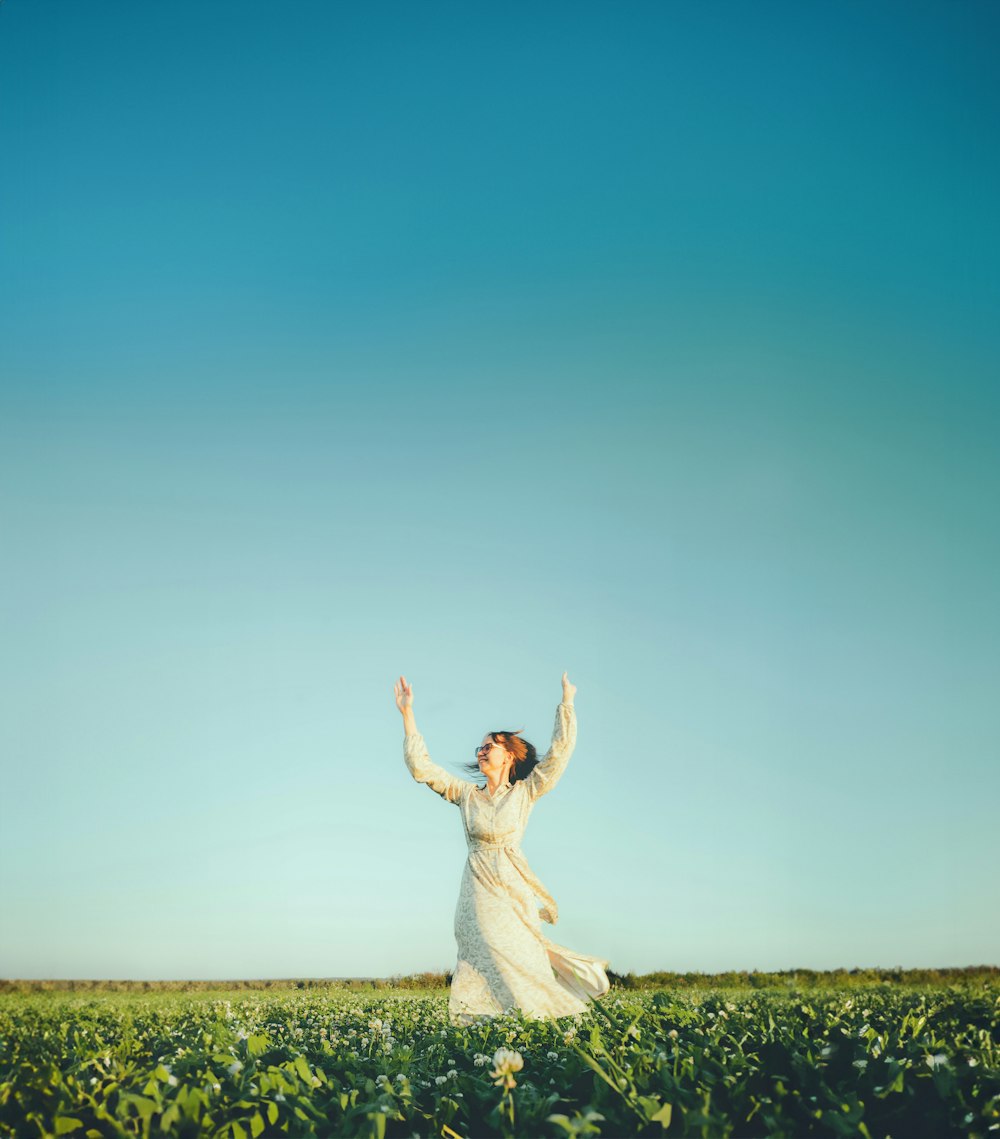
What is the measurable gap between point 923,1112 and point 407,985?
64.6 ft

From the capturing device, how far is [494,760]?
36.2 ft

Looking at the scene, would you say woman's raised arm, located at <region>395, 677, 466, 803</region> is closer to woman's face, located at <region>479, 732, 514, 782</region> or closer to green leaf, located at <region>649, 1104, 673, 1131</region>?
woman's face, located at <region>479, 732, 514, 782</region>

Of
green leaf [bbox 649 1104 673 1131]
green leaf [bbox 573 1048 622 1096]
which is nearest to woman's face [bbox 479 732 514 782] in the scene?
green leaf [bbox 573 1048 622 1096]

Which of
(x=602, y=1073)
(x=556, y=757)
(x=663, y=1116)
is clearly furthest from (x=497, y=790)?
(x=663, y=1116)

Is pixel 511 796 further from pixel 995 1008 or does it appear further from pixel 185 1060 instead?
pixel 185 1060

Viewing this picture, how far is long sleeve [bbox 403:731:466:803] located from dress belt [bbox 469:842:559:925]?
687 millimetres

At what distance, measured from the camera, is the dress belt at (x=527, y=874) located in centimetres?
1057

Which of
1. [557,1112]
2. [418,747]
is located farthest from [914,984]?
[557,1112]

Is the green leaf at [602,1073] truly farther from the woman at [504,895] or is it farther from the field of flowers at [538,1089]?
the woman at [504,895]

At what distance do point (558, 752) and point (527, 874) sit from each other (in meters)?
1.56

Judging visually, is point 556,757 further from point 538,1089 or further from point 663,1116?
point 663,1116

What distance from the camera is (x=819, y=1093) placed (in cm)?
340

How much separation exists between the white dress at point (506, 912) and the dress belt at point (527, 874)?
0.01m

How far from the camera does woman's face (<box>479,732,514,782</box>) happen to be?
36.2ft
